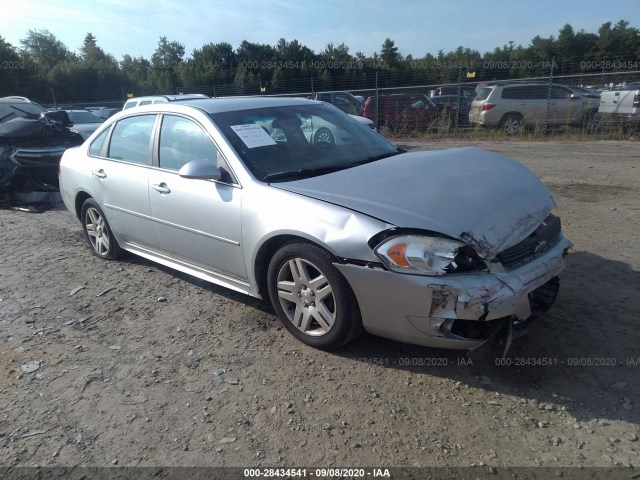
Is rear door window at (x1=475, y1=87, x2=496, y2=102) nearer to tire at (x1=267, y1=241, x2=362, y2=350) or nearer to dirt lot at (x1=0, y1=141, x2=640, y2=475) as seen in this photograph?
dirt lot at (x1=0, y1=141, x2=640, y2=475)

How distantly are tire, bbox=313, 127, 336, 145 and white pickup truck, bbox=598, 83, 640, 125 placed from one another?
43.0ft

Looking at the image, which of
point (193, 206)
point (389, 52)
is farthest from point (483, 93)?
point (389, 52)

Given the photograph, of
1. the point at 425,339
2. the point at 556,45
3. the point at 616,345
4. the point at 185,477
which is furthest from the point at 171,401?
the point at 556,45

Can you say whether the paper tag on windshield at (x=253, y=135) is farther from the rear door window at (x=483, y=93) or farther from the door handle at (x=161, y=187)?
the rear door window at (x=483, y=93)

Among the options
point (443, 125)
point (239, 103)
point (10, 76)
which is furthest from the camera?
point (10, 76)

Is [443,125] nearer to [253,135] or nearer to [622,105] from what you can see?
[622,105]

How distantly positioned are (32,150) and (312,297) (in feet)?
22.4

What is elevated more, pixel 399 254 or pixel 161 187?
pixel 161 187

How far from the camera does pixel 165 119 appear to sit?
4.12 meters

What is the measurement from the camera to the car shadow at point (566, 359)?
104 inches

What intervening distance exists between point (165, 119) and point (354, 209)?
2.13 m

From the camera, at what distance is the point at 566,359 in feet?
9.71

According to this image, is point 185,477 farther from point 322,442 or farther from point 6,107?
point 6,107

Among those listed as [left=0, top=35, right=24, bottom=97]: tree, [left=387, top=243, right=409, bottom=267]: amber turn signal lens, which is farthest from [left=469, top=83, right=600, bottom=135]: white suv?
[left=0, top=35, right=24, bottom=97]: tree
